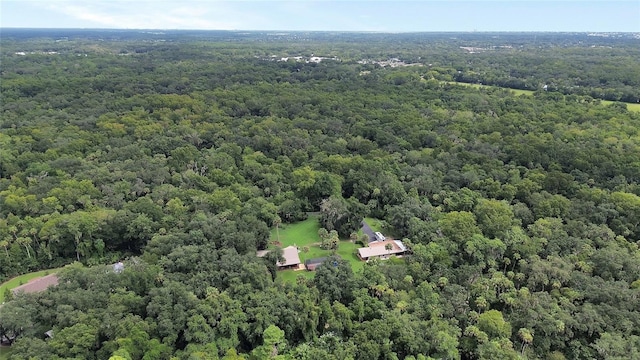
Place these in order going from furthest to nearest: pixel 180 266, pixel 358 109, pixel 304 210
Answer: pixel 358 109 → pixel 304 210 → pixel 180 266

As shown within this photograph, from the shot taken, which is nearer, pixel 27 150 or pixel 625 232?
pixel 625 232

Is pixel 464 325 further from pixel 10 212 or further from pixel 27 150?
pixel 27 150

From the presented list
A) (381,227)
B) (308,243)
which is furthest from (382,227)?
(308,243)

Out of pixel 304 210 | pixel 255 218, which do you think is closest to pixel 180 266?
pixel 255 218

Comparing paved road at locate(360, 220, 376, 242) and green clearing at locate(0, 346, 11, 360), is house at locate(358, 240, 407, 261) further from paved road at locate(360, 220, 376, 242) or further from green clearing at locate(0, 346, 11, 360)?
green clearing at locate(0, 346, 11, 360)

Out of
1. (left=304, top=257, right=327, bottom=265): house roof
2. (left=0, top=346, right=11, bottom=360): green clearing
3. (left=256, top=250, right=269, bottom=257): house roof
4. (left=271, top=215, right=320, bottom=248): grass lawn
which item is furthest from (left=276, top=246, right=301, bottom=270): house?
(left=0, top=346, right=11, bottom=360): green clearing

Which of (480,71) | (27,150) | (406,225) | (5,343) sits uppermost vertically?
(480,71)

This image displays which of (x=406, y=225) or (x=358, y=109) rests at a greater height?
(x=358, y=109)
